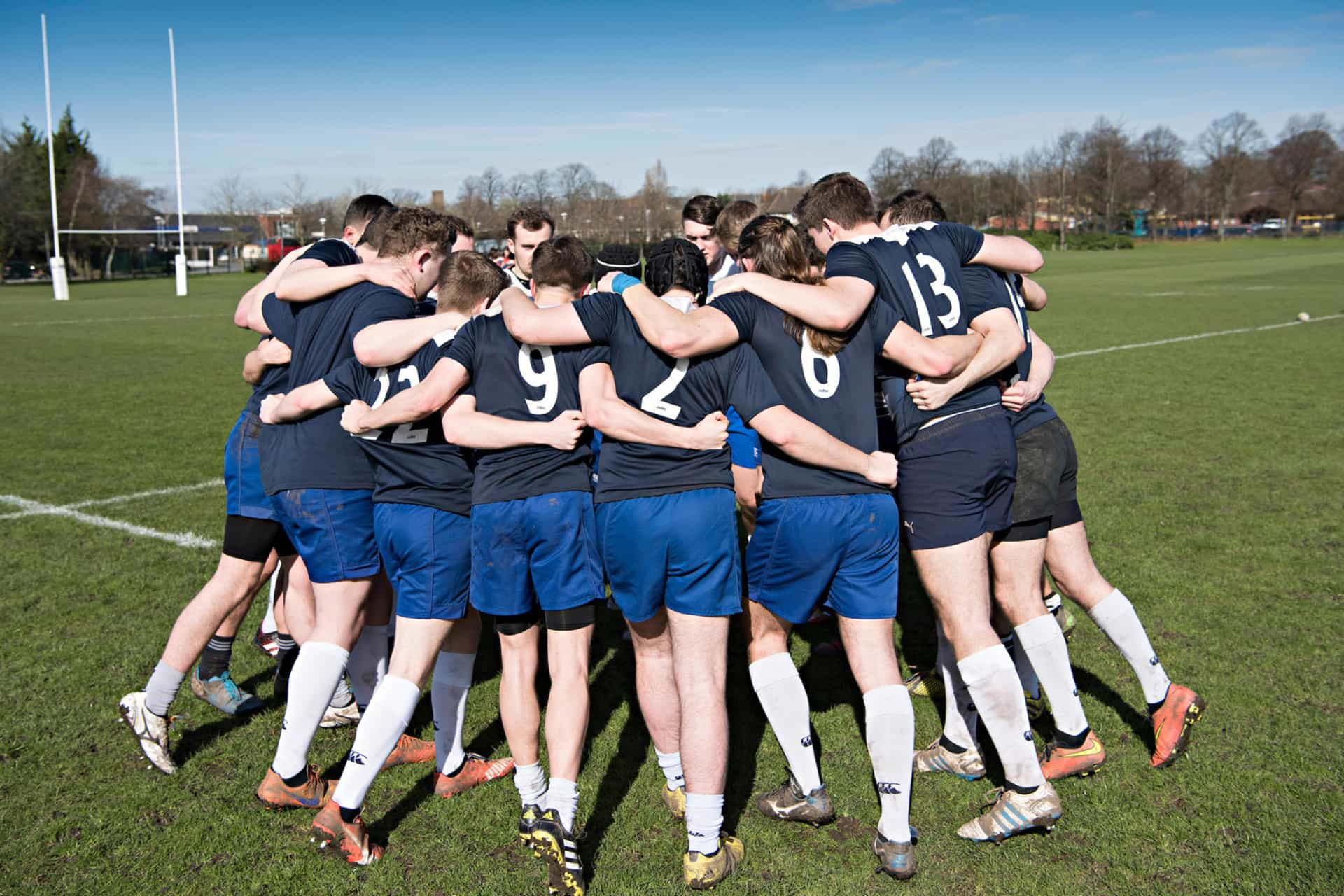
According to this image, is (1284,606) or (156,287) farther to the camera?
(156,287)

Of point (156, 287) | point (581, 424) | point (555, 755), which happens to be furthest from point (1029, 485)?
point (156, 287)

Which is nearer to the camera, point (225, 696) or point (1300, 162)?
point (225, 696)

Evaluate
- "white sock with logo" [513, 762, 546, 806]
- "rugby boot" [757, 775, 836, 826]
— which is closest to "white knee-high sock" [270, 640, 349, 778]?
"white sock with logo" [513, 762, 546, 806]

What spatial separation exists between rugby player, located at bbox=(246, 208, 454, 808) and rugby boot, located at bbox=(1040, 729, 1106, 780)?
2901mm

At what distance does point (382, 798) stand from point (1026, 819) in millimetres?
2537

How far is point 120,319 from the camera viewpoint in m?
27.1

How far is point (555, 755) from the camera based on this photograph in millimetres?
3609

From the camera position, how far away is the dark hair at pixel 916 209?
4.39 m

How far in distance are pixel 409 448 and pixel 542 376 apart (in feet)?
2.05

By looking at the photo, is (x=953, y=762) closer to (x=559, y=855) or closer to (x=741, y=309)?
(x=559, y=855)

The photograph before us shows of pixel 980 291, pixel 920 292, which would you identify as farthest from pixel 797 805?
pixel 980 291

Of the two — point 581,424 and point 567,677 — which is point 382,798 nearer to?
point 567,677

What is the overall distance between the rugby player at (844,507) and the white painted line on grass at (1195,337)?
578 inches

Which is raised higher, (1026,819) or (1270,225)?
(1270,225)
